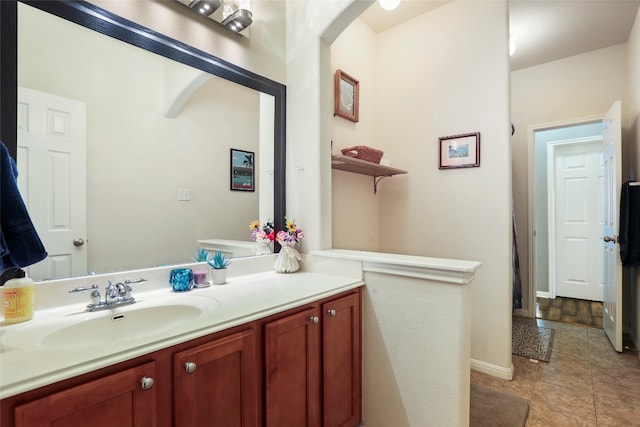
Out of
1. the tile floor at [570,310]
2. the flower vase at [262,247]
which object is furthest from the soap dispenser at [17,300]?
the tile floor at [570,310]

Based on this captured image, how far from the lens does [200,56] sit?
165 centimetres

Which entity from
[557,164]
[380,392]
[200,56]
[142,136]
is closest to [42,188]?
[142,136]

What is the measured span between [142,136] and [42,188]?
49cm

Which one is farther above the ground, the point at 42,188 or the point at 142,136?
the point at 142,136

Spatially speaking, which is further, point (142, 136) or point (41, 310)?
point (142, 136)

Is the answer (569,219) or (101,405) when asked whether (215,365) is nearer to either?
(101,405)

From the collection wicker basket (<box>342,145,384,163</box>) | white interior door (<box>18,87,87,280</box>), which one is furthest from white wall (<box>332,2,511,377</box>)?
white interior door (<box>18,87,87,280</box>)

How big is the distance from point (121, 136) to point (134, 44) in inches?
16.9

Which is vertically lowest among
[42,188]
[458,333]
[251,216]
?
[458,333]

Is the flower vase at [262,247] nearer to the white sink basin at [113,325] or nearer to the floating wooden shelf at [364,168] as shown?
the white sink basin at [113,325]

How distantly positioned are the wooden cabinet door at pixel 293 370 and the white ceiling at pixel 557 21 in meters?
2.59

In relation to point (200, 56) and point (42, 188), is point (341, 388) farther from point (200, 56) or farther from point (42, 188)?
point (200, 56)

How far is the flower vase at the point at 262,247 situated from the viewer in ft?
6.47

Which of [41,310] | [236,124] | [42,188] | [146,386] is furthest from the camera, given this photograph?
[236,124]
